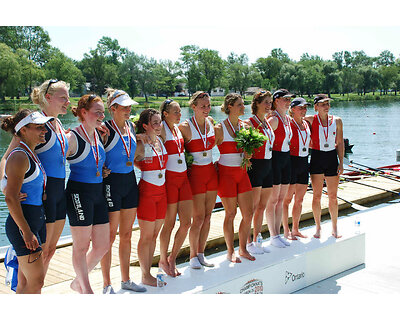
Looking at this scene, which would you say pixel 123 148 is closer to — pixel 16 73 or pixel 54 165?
pixel 54 165

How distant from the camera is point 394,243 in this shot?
7.58m

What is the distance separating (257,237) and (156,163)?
1.97 metres

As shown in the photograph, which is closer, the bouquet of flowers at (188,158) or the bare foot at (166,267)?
the bouquet of flowers at (188,158)

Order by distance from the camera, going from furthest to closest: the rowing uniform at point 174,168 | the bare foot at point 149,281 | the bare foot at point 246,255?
1. the bare foot at point 246,255
2. the rowing uniform at point 174,168
3. the bare foot at point 149,281

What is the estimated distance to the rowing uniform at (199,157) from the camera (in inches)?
200

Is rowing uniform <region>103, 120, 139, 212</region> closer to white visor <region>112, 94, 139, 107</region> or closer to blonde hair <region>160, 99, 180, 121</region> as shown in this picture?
white visor <region>112, 94, 139, 107</region>

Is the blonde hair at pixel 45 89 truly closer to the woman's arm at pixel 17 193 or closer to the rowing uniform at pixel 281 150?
the woman's arm at pixel 17 193

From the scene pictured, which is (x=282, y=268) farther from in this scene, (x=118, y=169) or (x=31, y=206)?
(x=31, y=206)

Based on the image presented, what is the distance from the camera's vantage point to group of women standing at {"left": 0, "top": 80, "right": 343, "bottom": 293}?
3592mm

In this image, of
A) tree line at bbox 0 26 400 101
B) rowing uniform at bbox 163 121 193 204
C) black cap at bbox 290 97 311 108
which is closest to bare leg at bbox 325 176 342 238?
black cap at bbox 290 97 311 108

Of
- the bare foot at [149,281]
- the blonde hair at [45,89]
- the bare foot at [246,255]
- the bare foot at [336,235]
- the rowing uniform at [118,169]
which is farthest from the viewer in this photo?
the bare foot at [336,235]

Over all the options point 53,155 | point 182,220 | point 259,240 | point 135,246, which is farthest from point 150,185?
point 135,246

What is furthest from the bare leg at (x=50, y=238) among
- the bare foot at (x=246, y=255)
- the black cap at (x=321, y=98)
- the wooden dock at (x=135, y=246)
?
the black cap at (x=321, y=98)

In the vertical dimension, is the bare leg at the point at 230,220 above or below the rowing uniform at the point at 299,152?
below
